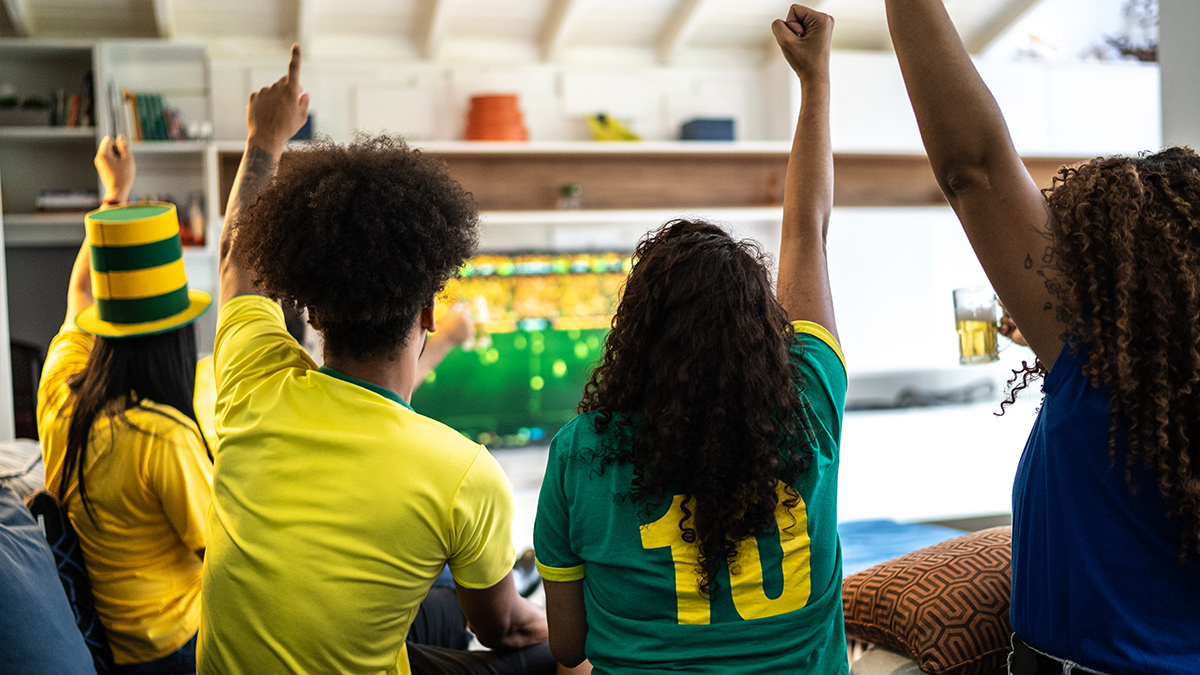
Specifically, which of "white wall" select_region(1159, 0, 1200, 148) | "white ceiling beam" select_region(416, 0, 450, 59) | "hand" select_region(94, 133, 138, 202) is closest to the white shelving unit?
"white ceiling beam" select_region(416, 0, 450, 59)

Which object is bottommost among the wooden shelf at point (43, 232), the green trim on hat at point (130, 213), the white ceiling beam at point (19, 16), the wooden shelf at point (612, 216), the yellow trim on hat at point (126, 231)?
the yellow trim on hat at point (126, 231)

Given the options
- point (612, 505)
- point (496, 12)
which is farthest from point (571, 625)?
point (496, 12)

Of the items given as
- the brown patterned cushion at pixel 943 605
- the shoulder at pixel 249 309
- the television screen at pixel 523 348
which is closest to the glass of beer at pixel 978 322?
the brown patterned cushion at pixel 943 605

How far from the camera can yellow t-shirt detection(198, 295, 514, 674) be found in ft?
3.55

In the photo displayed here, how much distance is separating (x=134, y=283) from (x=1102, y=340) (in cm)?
152

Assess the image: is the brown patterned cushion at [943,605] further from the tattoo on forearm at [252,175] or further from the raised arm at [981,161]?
the tattoo on forearm at [252,175]

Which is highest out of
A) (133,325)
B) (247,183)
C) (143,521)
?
(247,183)

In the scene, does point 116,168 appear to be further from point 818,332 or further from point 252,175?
point 818,332

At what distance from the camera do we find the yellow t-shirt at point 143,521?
1.51m

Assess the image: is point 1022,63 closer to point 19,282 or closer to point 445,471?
point 445,471

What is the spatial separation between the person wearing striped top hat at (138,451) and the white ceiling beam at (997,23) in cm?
481

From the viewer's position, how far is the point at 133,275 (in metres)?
1.58

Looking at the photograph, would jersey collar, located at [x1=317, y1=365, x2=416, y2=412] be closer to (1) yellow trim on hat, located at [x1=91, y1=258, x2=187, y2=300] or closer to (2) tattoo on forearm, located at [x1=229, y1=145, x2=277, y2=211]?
(2) tattoo on forearm, located at [x1=229, y1=145, x2=277, y2=211]

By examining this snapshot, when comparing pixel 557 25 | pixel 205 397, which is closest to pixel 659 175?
pixel 557 25
